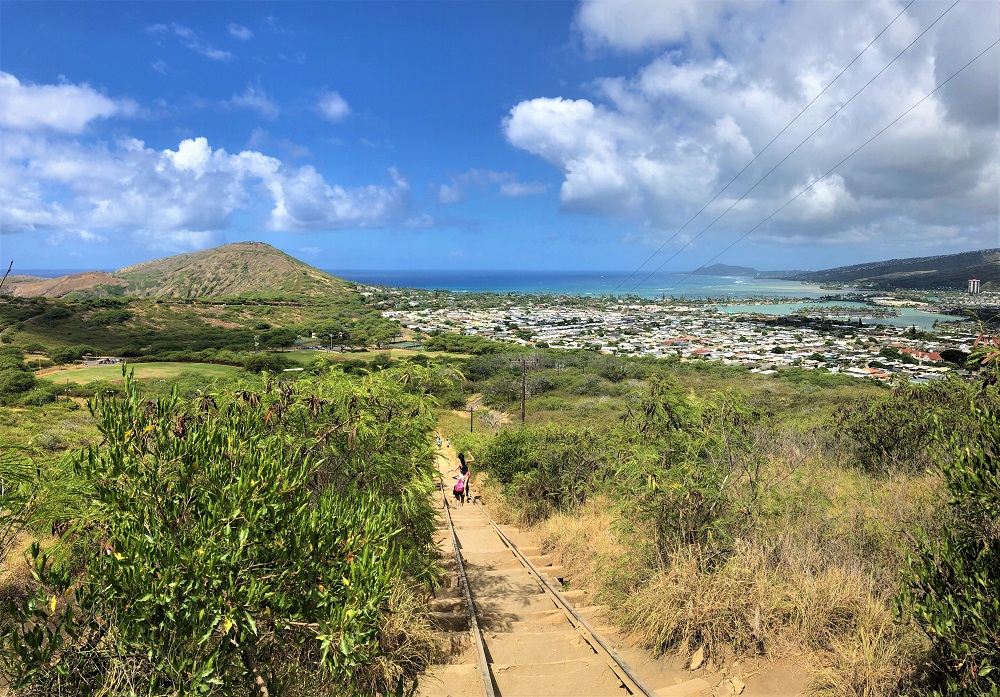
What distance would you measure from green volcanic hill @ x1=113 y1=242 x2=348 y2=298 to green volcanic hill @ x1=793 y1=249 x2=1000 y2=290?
11653cm

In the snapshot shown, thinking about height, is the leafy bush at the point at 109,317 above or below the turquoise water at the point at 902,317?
above

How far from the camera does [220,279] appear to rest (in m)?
152

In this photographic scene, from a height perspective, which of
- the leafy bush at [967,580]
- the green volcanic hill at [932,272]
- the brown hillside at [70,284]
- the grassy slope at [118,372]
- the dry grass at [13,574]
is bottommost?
the grassy slope at [118,372]

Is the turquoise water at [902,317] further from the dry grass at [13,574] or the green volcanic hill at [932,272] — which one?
the dry grass at [13,574]

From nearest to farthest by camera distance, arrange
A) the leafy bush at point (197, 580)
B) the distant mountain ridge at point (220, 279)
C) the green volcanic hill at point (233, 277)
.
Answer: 1. the leafy bush at point (197, 580)
2. the distant mountain ridge at point (220, 279)
3. the green volcanic hill at point (233, 277)

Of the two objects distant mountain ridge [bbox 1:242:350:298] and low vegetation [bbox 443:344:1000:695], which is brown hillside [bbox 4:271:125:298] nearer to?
distant mountain ridge [bbox 1:242:350:298]

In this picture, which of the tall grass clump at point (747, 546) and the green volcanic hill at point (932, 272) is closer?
the tall grass clump at point (747, 546)

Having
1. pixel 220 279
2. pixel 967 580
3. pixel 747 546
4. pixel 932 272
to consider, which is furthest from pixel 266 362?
pixel 220 279

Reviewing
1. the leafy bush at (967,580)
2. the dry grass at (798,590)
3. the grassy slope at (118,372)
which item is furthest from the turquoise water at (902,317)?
the grassy slope at (118,372)

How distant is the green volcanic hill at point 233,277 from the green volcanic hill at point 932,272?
116525 millimetres

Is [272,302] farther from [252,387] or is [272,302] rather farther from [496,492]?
[252,387]

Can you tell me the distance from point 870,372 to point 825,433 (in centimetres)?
3724

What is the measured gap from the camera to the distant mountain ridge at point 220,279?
138m

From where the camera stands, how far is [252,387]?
652 cm
